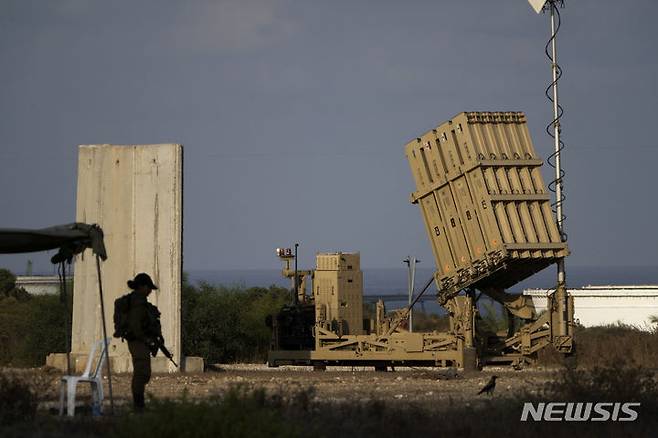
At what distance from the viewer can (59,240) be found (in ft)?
47.0

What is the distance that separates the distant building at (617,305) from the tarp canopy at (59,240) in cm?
2884

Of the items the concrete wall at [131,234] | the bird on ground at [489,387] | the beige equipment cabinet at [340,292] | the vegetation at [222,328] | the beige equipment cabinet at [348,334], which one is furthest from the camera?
the vegetation at [222,328]

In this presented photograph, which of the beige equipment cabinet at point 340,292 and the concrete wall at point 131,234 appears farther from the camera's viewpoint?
the beige equipment cabinet at point 340,292

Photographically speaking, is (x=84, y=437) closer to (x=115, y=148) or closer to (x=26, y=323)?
(x=115, y=148)

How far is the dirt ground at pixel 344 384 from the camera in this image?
17.2m

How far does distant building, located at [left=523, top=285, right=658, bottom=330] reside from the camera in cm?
4241

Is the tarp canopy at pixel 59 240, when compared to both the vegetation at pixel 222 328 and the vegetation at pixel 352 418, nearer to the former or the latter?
the vegetation at pixel 352 418

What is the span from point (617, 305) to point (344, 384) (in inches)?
980

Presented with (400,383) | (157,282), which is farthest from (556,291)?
(157,282)

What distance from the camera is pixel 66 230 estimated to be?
564 inches

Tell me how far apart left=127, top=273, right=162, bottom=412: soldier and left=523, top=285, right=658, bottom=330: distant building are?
94.2 ft

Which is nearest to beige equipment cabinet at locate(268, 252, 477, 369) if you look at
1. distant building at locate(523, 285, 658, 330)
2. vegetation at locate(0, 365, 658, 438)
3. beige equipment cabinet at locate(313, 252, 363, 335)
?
beige equipment cabinet at locate(313, 252, 363, 335)

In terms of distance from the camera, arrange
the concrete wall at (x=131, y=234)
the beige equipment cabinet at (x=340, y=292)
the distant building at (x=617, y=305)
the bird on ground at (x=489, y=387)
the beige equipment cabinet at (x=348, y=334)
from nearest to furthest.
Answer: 1. the bird on ground at (x=489, y=387)
2. the concrete wall at (x=131, y=234)
3. the beige equipment cabinet at (x=348, y=334)
4. the beige equipment cabinet at (x=340, y=292)
5. the distant building at (x=617, y=305)

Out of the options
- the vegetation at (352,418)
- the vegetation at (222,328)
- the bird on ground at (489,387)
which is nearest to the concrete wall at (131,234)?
the vegetation at (352,418)
